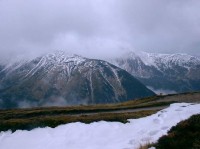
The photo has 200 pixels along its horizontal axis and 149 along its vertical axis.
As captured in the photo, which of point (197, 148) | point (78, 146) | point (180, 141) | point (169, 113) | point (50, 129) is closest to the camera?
point (197, 148)

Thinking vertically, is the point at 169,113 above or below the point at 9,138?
above

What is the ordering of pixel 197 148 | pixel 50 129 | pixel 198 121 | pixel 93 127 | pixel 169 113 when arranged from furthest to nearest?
pixel 50 129, pixel 93 127, pixel 169 113, pixel 198 121, pixel 197 148

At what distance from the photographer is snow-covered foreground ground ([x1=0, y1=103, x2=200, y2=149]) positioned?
26047 mm

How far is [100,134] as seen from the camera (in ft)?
107

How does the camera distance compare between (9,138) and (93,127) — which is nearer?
(93,127)

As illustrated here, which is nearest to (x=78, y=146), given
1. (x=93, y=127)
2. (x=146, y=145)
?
(x=93, y=127)

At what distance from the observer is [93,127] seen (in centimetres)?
3603

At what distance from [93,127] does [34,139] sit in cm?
651

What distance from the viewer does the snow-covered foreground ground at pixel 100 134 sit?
26047mm

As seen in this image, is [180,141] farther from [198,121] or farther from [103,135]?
[103,135]

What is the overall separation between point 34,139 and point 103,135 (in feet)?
28.6

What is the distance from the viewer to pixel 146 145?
67.2 feet

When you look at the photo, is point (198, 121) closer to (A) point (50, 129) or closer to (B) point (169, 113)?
(B) point (169, 113)

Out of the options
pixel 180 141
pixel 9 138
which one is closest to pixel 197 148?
pixel 180 141
